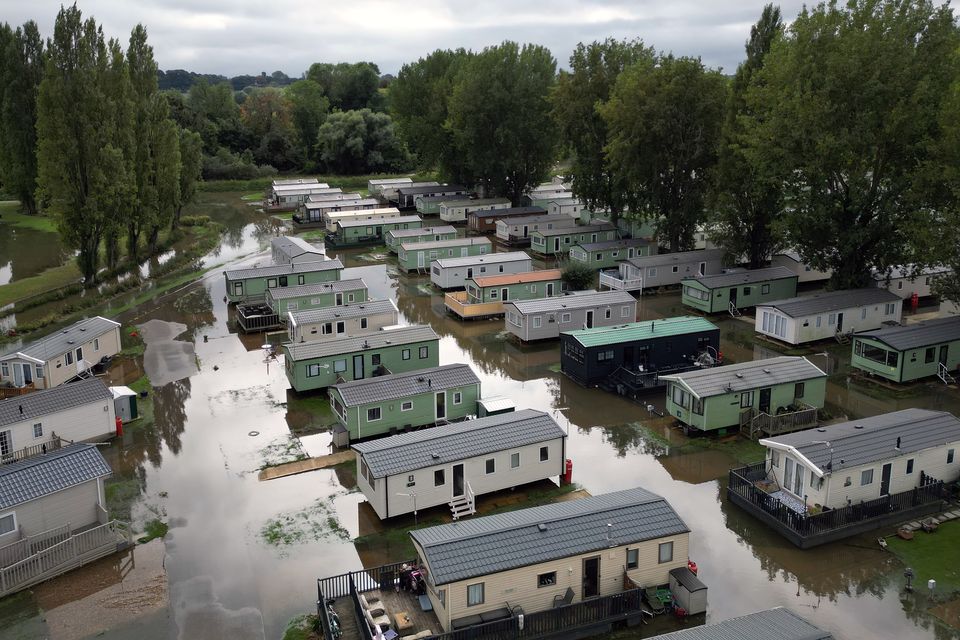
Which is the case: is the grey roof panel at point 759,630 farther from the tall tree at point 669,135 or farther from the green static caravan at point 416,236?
the green static caravan at point 416,236

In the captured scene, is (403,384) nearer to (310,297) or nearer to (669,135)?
(310,297)

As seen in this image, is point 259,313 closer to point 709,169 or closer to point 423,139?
point 709,169

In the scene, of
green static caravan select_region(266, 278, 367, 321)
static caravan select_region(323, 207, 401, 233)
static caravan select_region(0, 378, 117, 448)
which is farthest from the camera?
static caravan select_region(323, 207, 401, 233)

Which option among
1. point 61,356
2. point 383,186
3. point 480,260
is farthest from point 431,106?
point 61,356

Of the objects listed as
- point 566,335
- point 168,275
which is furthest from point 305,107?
point 566,335

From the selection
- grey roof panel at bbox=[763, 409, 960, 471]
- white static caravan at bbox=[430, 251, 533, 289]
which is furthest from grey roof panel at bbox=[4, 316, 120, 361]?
grey roof panel at bbox=[763, 409, 960, 471]

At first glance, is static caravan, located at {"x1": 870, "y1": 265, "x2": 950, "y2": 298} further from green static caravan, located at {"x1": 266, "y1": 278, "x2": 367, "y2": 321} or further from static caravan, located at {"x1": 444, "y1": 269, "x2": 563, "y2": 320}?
green static caravan, located at {"x1": 266, "y1": 278, "x2": 367, "y2": 321}
